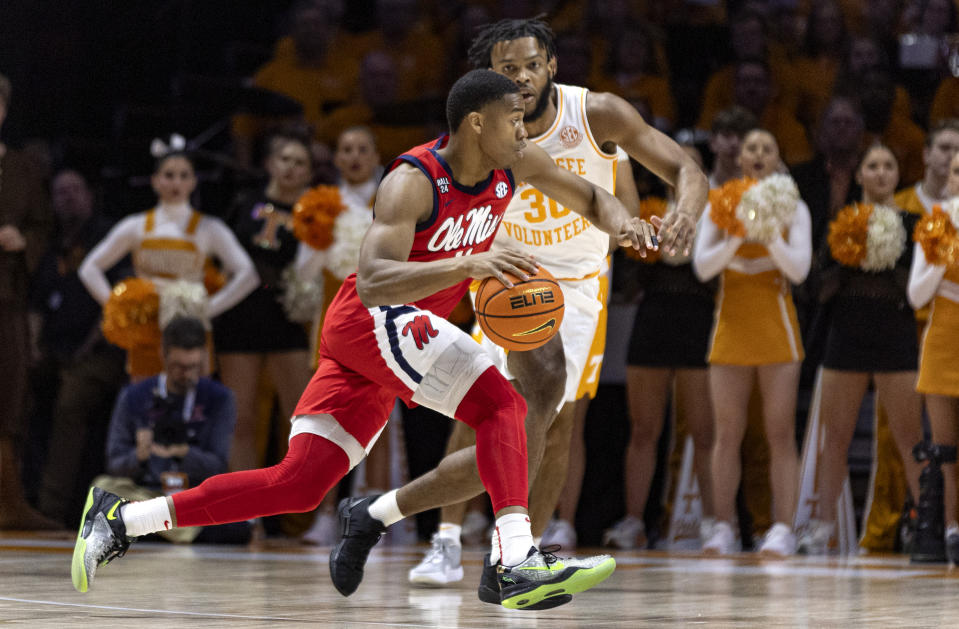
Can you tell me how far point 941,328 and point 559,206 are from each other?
2.36m

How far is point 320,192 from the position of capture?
7.86 meters

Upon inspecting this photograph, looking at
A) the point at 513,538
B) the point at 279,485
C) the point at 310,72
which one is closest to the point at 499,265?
the point at 513,538

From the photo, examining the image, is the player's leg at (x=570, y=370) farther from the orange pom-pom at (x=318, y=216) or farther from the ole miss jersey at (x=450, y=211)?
the orange pom-pom at (x=318, y=216)

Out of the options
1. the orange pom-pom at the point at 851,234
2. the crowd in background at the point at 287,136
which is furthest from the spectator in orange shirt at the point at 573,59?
the orange pom-pom at the point at 851,234

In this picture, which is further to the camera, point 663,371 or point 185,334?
point 663,371

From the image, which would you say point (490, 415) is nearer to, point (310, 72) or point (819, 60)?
point (819, 60)

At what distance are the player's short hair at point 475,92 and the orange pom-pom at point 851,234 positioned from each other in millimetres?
3178

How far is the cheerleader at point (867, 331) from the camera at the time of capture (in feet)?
23.0

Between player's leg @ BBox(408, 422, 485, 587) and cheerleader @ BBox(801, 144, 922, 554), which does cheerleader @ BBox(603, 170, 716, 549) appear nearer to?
cheerleader @ BBox(801, 144, 922, 554)

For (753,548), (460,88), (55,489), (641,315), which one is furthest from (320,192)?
(460,88)

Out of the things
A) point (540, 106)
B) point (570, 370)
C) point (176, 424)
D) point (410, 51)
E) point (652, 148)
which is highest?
point (410, 51)

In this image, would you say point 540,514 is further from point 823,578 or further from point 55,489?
point 55,489

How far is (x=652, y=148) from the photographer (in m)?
5.15

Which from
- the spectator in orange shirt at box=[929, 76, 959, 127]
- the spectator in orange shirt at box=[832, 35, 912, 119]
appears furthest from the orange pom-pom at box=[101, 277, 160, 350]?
the spectator in orange shirt at box=[929, 76, 959, 127]
